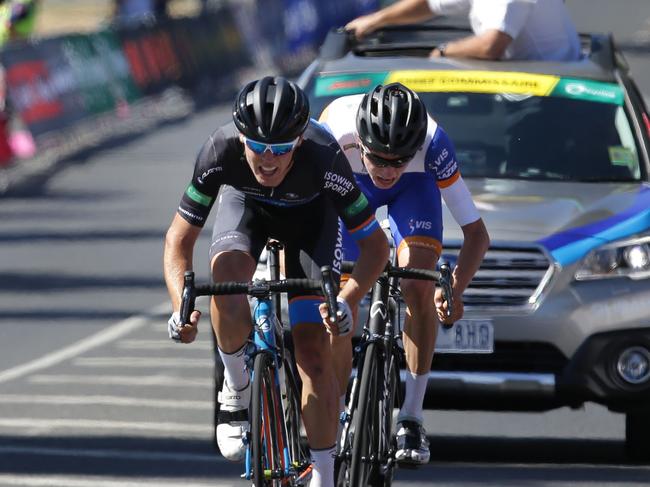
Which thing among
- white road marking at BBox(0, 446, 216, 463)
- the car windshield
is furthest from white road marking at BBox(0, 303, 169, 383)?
the car windshield

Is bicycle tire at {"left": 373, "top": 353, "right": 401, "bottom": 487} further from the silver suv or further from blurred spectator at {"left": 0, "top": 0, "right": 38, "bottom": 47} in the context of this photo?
blurred spectator at {"left": 0, "top": 0, "right": 38, "bottom": 47}

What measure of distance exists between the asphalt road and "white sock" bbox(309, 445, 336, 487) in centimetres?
146

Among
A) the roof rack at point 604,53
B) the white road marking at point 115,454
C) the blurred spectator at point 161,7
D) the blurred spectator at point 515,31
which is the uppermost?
the blurred spectator at point 161,7

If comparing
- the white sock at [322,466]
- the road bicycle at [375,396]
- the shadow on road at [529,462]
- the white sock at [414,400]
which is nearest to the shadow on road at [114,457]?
the shadow on road at [529,462]

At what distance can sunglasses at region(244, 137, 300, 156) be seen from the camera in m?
6.84

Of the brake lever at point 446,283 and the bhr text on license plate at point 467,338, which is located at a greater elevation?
the brake lever at point 446,283

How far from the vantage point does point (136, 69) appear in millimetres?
25953

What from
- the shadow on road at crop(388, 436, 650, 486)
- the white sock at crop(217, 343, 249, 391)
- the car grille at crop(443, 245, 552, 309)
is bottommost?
the shadow on road at crop(388, 436, 650, 486)

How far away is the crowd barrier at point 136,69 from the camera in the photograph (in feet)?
71.8

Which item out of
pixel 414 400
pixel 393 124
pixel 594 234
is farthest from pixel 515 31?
pixel 393 124

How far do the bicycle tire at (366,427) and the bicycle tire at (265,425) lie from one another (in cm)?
32

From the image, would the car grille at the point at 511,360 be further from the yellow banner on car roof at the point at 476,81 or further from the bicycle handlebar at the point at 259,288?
the bicycle handlebar at the point at 259,288

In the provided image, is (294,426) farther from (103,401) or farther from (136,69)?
(136,69)

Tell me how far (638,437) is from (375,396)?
2468 mm
